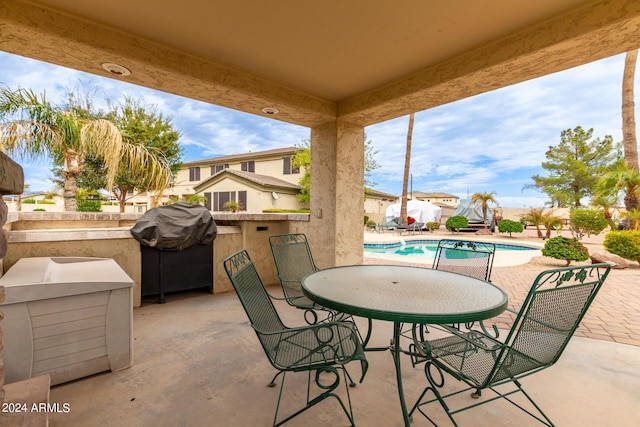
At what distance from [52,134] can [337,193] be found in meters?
7.94

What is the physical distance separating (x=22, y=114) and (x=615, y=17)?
1032cm

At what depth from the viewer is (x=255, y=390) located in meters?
2.00

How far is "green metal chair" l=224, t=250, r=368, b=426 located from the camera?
5.18ft

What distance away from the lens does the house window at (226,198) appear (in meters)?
15.9

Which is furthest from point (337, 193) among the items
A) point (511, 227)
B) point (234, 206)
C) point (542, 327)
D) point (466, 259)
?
point (511, 227)

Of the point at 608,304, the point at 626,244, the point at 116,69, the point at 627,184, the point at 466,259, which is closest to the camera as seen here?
the point at 116,69

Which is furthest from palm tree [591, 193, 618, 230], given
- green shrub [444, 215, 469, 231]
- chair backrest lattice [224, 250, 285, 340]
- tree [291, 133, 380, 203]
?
chair backrest lattice [224, 250, 285, 340]

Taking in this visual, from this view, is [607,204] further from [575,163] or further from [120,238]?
[575,163]

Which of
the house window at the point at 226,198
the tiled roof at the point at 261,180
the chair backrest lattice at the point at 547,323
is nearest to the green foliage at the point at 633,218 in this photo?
the chair backrest lattice at the point at 547,323

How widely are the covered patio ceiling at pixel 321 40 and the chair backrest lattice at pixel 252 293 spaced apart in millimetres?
1887

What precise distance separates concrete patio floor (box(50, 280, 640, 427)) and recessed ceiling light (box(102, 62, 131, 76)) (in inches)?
101

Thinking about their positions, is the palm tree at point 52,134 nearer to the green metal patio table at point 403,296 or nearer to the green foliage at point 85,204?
the green foliage at point 85,204

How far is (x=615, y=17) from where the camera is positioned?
6.60 ft

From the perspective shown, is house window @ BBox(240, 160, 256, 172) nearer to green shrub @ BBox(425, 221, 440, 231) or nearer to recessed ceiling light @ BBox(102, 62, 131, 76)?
green shrub @ BBox(425, 221, 440, 231)
